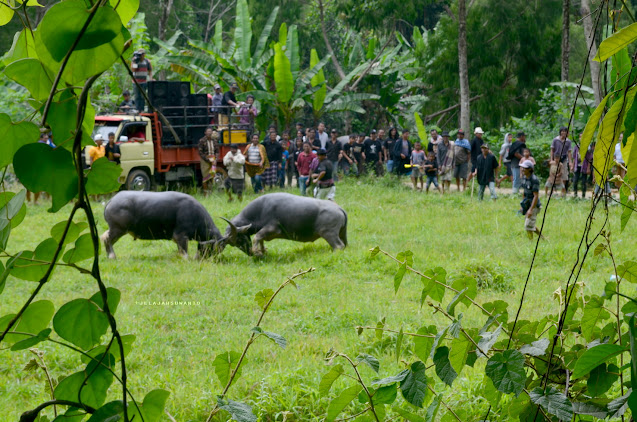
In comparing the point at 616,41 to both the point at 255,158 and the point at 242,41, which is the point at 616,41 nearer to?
the point at 255,158

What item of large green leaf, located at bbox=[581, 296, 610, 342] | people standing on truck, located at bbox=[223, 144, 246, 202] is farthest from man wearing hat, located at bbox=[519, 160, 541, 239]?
large green leaf, located at bbox=[581, 296, 610, 342]

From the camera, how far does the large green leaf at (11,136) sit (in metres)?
0.73

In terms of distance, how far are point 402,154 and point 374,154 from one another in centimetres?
105

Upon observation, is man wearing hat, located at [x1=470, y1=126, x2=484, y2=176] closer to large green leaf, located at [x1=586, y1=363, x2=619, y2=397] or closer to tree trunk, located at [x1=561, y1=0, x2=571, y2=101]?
tree trunk, located at [x1=561, y1=0, x2=571, y2=101]

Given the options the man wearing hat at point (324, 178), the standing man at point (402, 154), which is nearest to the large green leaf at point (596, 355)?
the man wearing hat at point (324, 178)

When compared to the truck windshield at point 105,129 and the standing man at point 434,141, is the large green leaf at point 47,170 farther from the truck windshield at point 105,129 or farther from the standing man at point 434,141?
the standing man at point 434,141

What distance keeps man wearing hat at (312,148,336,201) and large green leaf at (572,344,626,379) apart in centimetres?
1130

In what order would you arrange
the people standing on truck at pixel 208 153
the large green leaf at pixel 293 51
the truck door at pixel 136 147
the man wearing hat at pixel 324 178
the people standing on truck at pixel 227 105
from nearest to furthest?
1. the man wearing hat at pixel 324 178
2. the truck door at pixel 136 147
3. the people standing on truck at pixel 208 153
4. the people standing on truck at pixel 227 105
5. the large green leaf at pixel 293 51

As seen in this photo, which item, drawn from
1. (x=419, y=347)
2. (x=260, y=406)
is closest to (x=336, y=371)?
(x=419, y=347)

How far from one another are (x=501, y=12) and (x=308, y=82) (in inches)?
212

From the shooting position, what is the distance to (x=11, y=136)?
73 centimetres

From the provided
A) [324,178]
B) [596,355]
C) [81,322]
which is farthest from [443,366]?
[324,178]

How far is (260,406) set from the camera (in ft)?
13.6

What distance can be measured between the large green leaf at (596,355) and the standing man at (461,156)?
48.9ft
